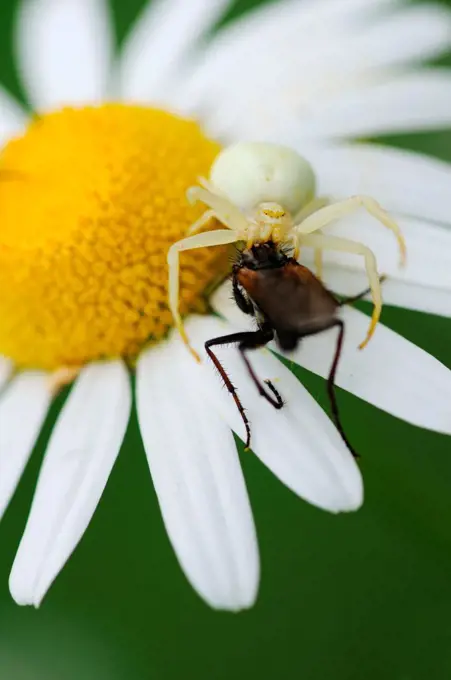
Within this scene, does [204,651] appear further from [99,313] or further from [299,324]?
[299,324]

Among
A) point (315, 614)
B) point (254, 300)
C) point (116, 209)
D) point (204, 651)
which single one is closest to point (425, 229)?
point (254, 300)

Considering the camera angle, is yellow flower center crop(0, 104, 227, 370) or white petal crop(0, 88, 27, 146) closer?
yellow flower center crop(0, 104, 227, 370)

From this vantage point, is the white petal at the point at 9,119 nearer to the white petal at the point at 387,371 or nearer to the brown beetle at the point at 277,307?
the brown beetle at the point at 277,307

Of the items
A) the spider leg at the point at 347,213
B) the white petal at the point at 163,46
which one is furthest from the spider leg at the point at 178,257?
the white petal at the point at 163,46

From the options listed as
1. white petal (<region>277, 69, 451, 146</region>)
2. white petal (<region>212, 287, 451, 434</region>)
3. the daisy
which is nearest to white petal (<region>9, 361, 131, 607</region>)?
the daisy

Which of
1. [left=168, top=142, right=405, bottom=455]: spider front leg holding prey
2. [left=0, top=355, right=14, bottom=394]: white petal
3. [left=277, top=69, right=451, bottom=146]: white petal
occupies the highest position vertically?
[left=277, top=69, right=451, bottom=146]: white petal

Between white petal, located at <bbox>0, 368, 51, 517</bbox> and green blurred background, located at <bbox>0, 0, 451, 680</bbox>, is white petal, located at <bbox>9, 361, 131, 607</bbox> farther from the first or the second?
green blurred background, located at <bbox>0, 0, 451, 680</bbox>
